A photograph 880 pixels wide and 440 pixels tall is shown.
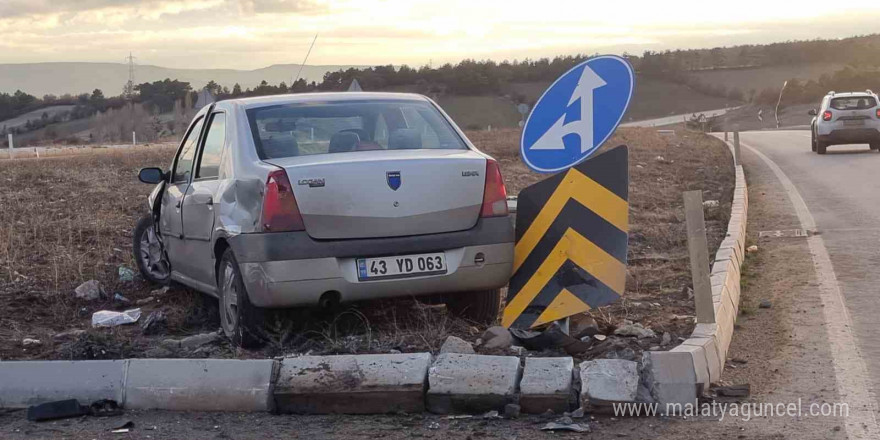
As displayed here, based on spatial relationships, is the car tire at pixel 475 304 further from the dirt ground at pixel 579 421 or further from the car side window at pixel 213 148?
the car side window at pixel 213 148

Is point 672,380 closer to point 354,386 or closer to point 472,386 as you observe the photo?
point 472,386

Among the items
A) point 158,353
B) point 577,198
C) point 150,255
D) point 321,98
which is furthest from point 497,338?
point 150,255

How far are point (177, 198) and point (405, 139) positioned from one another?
2.02 m

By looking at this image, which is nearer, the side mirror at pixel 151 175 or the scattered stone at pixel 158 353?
the scattered stone at pixel 158 353

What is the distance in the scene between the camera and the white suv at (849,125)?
89.6ft

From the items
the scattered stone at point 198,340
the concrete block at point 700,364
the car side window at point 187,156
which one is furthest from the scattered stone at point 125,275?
the concrete block at point 700,364

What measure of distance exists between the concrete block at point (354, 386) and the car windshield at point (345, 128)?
165 centimetres

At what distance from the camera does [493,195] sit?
20.9 feet

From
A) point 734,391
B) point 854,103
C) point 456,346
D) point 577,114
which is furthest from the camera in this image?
point 854,103

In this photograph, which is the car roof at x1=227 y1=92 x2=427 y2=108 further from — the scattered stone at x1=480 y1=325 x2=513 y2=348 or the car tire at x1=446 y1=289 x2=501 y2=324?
the scattered stone at x1=480 y1=325 x2=513 y2=348

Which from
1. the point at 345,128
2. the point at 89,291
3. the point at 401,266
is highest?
the point at 345,128

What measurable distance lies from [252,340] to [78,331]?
1.41 metres

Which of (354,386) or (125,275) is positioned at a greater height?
(354,386)

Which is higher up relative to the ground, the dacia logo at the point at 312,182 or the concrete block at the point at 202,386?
the dacia logo at the point at 312,182
